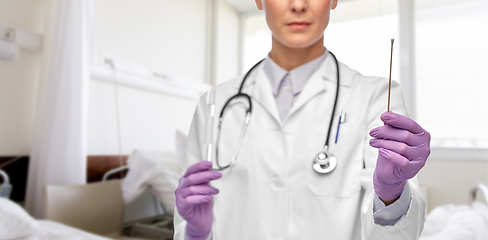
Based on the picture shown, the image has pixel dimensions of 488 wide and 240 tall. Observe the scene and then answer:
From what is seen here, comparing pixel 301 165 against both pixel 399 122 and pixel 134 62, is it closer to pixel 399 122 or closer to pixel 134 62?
pixel 399 122

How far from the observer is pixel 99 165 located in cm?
180

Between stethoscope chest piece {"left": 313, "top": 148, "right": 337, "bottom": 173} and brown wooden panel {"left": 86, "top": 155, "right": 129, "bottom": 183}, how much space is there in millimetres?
1532

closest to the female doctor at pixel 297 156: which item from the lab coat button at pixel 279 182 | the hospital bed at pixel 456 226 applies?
the lab coat button at pixel 279 182

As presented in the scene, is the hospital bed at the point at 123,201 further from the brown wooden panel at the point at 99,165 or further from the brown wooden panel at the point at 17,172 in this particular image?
the brown wooden panel at the point at 17,172

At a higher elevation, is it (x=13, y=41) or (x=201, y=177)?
(x=13, y=41)

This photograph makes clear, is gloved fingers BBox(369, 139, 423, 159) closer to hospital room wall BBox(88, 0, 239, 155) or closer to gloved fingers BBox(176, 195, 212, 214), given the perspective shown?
gloved fingers BBox(176, 195, 212, 214)

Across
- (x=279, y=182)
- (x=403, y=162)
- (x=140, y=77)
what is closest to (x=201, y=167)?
(x=279, y=182)

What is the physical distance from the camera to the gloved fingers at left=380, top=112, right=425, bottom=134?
1.20 ft

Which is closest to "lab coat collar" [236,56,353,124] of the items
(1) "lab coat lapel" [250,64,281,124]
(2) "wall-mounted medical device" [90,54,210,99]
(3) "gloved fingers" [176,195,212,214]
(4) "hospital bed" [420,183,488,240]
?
(1) "lab coat lapel" [250,64,281,124]

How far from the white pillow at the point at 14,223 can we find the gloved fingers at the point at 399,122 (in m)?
1.21

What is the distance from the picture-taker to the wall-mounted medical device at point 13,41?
1.39 metres

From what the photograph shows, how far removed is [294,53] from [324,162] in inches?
7.3

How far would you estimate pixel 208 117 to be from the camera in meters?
0.50

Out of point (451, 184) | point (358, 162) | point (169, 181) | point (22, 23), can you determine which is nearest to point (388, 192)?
point (358, 162)
